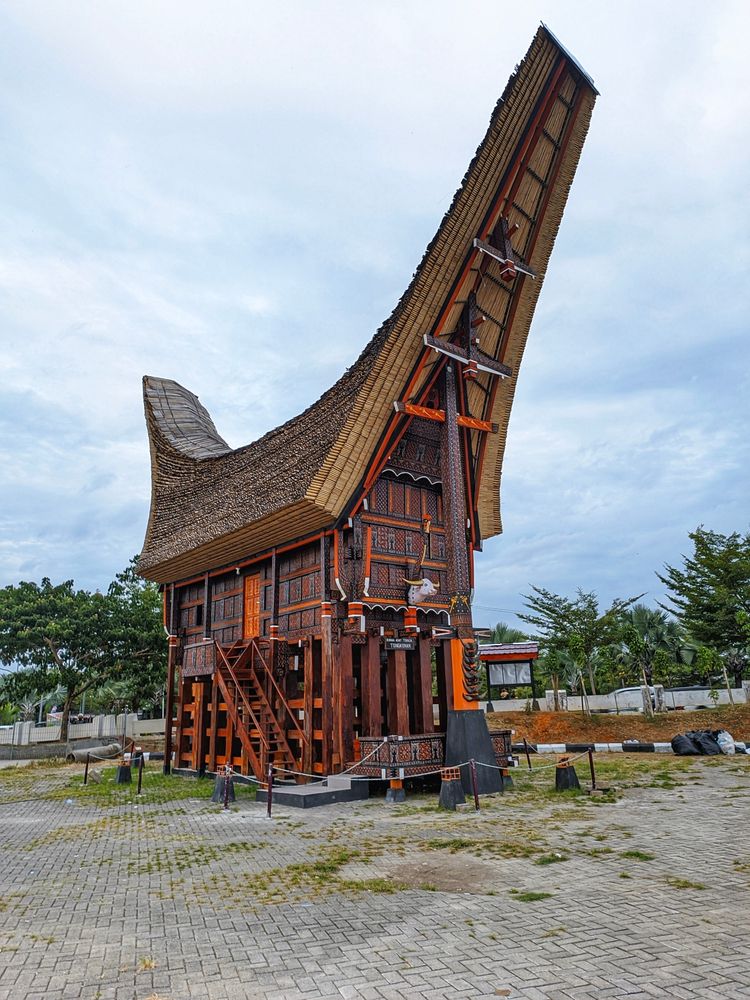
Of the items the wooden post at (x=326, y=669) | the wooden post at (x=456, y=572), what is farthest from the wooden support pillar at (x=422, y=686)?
the wooden post at (x=326, y=669)

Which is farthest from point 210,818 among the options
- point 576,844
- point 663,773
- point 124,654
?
point 124,654

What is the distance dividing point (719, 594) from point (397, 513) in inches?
793

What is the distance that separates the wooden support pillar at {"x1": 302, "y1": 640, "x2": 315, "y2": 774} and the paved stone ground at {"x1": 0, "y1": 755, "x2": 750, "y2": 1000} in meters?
3.24

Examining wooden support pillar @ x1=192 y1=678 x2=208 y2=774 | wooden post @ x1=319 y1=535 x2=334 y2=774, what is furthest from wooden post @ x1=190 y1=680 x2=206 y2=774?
wooden post @ x1=319 y1=535 x2=334 y2=774

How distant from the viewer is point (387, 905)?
5.55 metres

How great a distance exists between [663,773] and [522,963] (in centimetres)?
1103

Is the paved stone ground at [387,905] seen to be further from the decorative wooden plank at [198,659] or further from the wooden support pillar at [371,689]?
the decorative wooden plank at [198,659]

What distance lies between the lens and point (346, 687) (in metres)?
13.7

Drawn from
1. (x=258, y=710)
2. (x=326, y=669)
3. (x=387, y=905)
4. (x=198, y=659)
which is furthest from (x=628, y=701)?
(x=387, y=905)

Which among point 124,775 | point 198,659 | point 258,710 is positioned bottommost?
point 124,775

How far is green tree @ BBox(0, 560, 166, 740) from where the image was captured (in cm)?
2828

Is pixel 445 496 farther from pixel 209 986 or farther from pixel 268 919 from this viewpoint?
pixel 209 986

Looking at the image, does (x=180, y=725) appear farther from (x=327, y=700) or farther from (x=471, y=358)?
(x=471, y=358)

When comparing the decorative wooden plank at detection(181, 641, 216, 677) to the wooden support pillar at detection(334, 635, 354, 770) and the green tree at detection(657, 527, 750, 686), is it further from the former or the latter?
the green tree at detection(657, 527, 750, 686)
